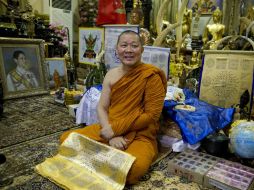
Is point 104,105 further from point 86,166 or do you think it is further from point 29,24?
point 29,24

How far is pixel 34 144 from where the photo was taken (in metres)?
1.92

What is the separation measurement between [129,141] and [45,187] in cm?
54

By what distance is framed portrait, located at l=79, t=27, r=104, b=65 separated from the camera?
12.2 feet

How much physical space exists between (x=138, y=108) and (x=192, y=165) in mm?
474

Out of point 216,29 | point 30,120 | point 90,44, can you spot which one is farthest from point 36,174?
point 216,29

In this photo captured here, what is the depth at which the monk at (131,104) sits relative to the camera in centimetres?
160

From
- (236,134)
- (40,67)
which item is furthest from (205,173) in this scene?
(40,67)

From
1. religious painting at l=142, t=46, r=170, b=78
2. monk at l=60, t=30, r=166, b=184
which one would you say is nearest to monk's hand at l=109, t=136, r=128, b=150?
monk at l=60, t=30, r=166, b=184

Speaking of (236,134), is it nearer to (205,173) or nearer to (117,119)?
(205,173)

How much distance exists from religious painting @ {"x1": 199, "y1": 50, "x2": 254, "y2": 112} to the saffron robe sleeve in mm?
786

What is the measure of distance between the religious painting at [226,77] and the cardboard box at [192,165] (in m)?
0.78

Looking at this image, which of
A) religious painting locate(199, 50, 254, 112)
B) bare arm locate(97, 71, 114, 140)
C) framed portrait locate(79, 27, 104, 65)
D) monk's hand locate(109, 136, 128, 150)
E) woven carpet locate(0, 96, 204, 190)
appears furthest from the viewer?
framed portrait locate(79, 27, 104, 65)

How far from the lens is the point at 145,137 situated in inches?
66.4

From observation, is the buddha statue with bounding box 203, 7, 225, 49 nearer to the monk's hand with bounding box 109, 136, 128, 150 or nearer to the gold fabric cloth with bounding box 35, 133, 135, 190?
the monk's hand with bounding box 109, 136, 128, 150
